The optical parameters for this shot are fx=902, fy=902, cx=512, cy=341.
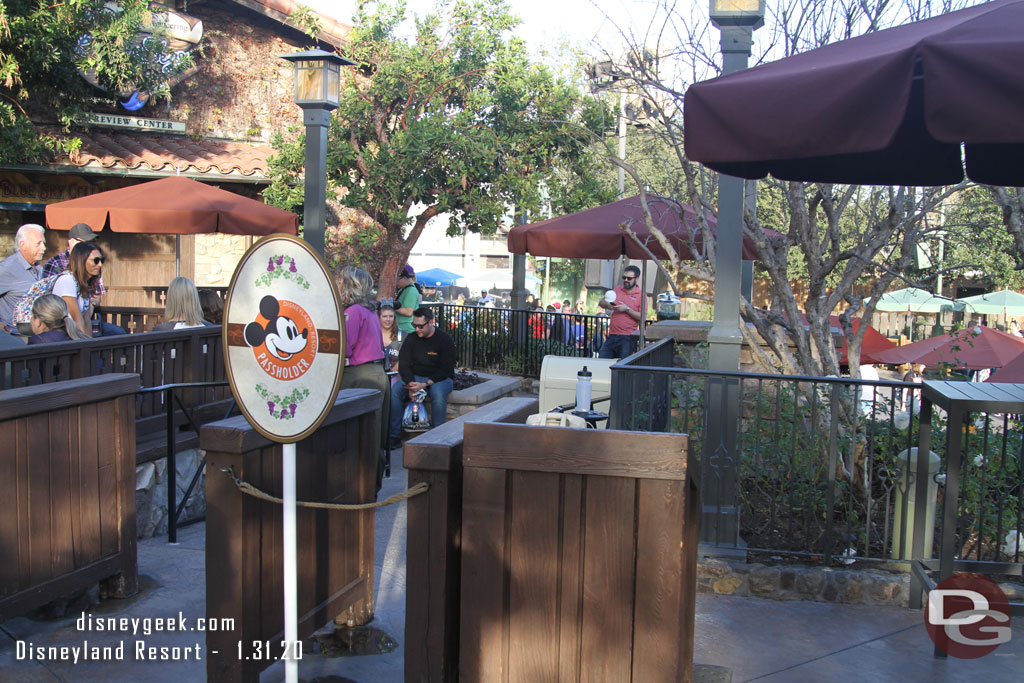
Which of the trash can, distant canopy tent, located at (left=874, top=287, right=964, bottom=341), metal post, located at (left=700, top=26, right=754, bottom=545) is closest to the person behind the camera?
the trash can

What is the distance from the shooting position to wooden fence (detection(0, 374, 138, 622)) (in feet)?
13.1

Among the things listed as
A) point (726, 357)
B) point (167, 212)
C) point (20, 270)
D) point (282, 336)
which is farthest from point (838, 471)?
point (167, 212)

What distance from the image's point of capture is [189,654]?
13.6 ft

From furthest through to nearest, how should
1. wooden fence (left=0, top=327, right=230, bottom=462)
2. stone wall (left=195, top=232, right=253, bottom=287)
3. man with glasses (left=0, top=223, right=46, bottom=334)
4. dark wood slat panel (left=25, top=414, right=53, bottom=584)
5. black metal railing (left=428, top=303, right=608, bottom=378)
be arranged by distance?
stone wall (left=195, top=232, right=253, bottom=287), black metal railing (left=428, top=303, right=608, bottom=378), man with glasses (left=0, top=223, right=46, bottom=334), wooden fence (left=0, top=327, right=230, bottom=462), dark wood slat panel (left=25, top=414, right=53, bottom=584)

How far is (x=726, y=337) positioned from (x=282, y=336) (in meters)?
3.26

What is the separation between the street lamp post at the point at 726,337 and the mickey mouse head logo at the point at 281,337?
2.79 meters

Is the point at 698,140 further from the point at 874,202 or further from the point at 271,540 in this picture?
the point at 874,202

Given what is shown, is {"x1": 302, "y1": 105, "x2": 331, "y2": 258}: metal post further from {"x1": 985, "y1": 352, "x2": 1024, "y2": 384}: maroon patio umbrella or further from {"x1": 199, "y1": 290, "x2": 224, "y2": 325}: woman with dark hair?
{"x1": 985, "y1": 352, "x2": 1024, "y2": 384}: maroon patio umbrella

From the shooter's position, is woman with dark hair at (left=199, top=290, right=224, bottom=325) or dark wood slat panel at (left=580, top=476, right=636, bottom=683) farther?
woman with dark hair at (left=199, top=290, right=224, bottom=325)

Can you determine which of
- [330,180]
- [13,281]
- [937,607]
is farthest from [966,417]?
[330,180]

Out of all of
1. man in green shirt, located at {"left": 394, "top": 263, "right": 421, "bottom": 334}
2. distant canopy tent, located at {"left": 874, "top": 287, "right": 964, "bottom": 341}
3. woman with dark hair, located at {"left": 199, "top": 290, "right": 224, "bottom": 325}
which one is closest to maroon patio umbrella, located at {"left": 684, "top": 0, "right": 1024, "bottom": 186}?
woman with dark hair, located at {"left": 199, "top": 290, "right": 224, "bottom": 325}

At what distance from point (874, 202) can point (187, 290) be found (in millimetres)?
5951

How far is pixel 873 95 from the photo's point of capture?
318 centimetres

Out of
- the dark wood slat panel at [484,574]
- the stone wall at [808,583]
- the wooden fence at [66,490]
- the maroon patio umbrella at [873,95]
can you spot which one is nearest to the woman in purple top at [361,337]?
the wooden fence at [66,490]
